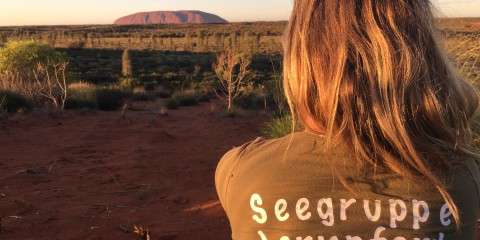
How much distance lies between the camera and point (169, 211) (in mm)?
5668

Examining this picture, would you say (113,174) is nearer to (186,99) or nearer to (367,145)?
(367,145)

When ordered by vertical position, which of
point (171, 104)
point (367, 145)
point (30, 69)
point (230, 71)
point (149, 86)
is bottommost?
point (149, 86)

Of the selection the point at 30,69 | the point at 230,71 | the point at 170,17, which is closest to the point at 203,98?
the point at 230,71

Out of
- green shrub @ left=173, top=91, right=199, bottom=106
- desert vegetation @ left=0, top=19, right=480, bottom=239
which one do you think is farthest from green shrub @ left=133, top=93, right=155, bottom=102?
green shrub @ left=173, top=91, right=199, bottom=106

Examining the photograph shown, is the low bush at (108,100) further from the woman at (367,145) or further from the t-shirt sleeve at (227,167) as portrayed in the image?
the woman at (367,145)

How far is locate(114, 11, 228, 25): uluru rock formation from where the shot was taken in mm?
170375

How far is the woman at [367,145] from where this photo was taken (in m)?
1.07

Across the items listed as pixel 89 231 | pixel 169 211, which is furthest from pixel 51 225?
pixel 169 211

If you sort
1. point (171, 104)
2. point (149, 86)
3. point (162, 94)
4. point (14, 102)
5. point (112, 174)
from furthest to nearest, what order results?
point (149, 86), point (162, 94), point (171, 104), point (14, 102), point (112, 174)

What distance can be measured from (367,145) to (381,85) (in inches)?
5.2

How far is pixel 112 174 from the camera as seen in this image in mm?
7496

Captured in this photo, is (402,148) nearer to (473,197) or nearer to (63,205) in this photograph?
(473,197)

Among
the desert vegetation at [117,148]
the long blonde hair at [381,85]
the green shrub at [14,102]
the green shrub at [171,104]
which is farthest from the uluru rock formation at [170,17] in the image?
Result: the long blonde hair at [381,85]

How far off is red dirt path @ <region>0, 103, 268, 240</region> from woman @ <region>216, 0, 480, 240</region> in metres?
3.75
